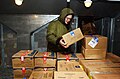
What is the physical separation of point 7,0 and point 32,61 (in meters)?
2.82

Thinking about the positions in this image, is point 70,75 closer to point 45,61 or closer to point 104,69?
point 104,69

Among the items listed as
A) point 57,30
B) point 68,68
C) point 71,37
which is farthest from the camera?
point 57,30

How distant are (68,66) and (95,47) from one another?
620mm

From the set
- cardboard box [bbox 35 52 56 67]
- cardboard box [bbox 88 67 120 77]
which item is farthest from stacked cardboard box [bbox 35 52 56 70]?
cardboard box [bbox 88 67 120 77]

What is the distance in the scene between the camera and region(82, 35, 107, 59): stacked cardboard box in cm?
264

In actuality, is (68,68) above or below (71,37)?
below

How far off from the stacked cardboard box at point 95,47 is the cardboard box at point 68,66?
1.09ft

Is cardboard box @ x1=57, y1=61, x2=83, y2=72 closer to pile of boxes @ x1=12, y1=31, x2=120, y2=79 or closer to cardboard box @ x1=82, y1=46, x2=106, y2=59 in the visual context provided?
pile of boxes @ x1=12, y1=31, x2=120, y2=79

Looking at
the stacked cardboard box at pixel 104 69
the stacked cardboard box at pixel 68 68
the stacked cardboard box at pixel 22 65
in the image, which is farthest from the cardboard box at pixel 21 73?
the stacked cardboard box at pixel 104 69

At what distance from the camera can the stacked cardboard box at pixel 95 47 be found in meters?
2.64

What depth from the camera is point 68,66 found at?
7.59 feet

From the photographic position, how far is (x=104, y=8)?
4859 millimetres

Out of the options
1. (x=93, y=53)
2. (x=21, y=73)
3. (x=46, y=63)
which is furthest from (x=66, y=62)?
(x=21, y=73)

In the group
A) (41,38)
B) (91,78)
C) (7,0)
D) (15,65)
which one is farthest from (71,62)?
(7,0)
